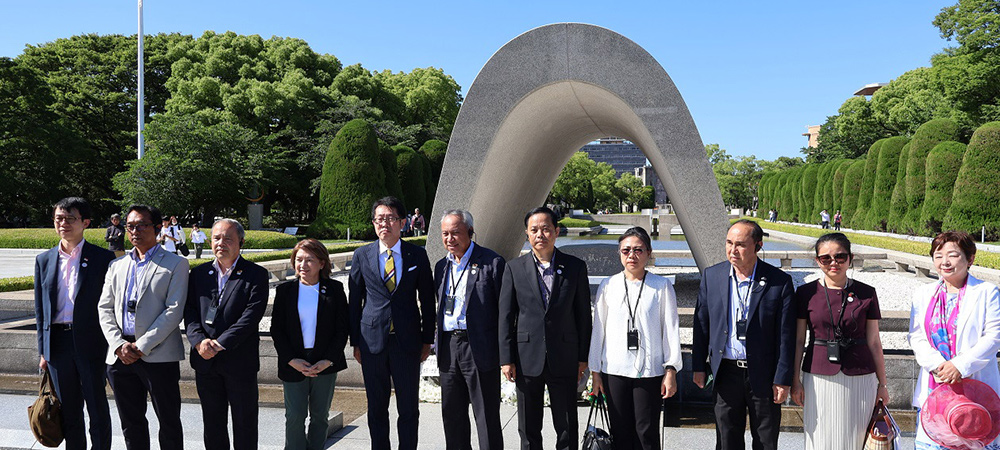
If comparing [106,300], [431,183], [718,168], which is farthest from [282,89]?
[718,168]

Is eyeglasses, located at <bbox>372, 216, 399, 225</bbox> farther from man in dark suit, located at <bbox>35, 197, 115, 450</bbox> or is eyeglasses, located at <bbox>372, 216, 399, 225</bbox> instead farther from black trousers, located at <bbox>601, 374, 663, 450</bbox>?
man in dark suit, located at <bbox>35, 197, 115, 450</bbox>

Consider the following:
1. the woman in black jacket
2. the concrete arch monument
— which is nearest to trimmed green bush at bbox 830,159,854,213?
the concrete arch monument

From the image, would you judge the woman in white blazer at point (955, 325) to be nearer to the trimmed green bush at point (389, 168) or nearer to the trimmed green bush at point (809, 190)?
the trimmed green bush at point (389, 168)

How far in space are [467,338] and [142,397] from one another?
1.99 meters

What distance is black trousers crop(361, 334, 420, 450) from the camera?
3766 millimetres

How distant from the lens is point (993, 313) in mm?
3086

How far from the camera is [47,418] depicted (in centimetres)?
370

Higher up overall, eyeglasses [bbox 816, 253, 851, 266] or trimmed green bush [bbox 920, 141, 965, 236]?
trimmed green bush [bbox 920, 141, 965, 236]

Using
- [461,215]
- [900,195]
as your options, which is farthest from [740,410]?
[900,195]

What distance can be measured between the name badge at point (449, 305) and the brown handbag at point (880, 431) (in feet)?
7.21

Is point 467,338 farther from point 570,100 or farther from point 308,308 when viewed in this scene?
point 570,100

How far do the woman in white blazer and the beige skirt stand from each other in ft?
1.02

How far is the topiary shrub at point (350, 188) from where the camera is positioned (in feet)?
81.8

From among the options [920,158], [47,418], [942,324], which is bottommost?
[47,418]
